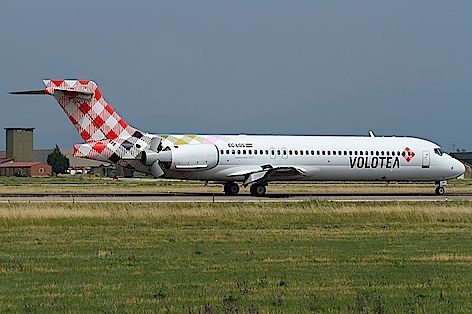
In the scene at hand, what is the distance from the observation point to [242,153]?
152 feet

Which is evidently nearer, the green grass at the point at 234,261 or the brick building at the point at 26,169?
the green grass at the point at 234,261

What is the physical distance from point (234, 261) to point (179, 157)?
2735cm

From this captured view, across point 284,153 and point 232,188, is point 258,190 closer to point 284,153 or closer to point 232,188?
point 232,188

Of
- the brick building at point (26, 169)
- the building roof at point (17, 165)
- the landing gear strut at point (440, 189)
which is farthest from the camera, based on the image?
the building roof at point (17, 165)

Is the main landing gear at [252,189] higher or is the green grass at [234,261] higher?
the main landing gear at [252,189]

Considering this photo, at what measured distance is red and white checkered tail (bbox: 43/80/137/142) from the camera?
4456 cm

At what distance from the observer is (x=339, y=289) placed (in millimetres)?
13641

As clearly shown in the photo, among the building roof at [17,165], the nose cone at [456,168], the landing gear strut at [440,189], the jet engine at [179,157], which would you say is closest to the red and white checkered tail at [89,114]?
the jet engine at [179,157]

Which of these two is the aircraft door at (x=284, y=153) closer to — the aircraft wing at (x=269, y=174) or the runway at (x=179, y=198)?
the aircraft wing at (x=269, y=174)

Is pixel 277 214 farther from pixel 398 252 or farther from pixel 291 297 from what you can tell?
pixel 291 297

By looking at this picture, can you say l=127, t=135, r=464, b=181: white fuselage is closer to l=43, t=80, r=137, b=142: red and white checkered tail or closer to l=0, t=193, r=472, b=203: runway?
l=0, t=193, r=472, b=203: runway

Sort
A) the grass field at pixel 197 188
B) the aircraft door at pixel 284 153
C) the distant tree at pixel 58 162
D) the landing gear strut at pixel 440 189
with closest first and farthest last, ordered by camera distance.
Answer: the aircraft door at pixel 284 153
the landing gear strut at pixel 440 189
the grass field at pixel 197 188
the distant tree at pixel 58 162

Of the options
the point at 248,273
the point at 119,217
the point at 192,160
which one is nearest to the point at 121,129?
the point at 192,160

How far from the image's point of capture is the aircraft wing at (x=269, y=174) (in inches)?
1806
